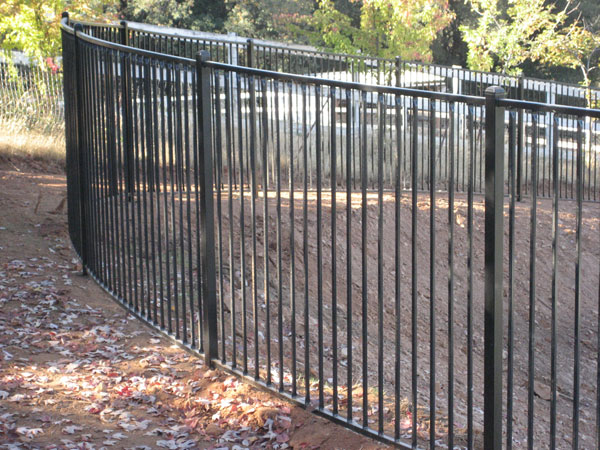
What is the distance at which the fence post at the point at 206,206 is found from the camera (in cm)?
536

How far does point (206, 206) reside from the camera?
545 centimetres

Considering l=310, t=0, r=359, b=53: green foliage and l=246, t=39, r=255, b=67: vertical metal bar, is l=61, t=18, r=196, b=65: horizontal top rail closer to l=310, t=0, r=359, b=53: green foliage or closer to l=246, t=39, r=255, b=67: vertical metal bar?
l=246, t=39, r=255, b=67: vertical metal bar

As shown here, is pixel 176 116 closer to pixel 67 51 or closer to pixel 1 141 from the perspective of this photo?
pixel 67 51

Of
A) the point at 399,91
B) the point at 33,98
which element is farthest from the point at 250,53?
the point at 399,91

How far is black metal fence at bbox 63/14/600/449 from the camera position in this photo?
12.2ft

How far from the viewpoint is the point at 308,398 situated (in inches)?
188

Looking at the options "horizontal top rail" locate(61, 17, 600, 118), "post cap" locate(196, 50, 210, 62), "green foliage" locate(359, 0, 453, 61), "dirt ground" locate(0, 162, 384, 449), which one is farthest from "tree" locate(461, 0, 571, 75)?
"post cap" locate(196, 50, 210, 62)

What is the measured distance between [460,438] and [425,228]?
6.95m

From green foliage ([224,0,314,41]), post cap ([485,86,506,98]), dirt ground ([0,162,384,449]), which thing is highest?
green foliage ([224,0,314,41])

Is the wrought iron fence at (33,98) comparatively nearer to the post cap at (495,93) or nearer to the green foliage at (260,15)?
the post cap at (495,93)

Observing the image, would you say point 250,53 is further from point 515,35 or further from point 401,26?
point 515,35

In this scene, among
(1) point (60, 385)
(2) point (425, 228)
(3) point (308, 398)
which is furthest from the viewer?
(2) point (425, 228)

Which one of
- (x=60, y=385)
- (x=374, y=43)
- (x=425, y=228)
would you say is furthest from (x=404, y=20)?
(x=60, y=385)

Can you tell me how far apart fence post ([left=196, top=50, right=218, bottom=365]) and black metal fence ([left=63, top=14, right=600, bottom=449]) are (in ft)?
0.04
